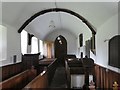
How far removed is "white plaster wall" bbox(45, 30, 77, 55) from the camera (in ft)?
55.3

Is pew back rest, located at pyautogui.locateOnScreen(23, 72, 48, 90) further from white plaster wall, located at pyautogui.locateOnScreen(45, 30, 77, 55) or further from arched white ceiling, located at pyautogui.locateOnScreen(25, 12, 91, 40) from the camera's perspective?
white plaster wall, located at pyautogui.locateOnScreen(45, 30, 77, 55)

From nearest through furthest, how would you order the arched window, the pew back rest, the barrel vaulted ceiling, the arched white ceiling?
1. the pew back rest
2. the barrel vaulted ceiling
3. the arched window
4. the arched white ceiling

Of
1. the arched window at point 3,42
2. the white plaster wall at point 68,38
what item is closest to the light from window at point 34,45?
the white plaster wall at point 68,38

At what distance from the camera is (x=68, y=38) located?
56.2ft

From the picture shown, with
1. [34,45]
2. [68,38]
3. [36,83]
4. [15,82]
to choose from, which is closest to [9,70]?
[15,82]

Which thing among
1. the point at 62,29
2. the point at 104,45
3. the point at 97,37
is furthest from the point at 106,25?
the point at 62,29

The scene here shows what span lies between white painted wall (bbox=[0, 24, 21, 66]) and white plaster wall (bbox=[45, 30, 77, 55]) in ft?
28.7

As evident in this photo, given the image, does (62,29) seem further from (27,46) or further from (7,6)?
(7,6)

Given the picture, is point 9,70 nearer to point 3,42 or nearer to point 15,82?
point 3,42

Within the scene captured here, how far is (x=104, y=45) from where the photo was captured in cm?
686

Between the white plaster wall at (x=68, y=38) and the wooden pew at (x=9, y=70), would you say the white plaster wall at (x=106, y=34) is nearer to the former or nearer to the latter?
the wooden pew at (x=9, y=70)

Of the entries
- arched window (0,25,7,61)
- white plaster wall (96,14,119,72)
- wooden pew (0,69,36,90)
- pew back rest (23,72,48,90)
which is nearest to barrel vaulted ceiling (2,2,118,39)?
white plaster wall (96,14,119,72)

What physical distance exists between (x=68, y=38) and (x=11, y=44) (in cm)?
1014

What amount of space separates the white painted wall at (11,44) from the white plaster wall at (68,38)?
8734 millimetres
